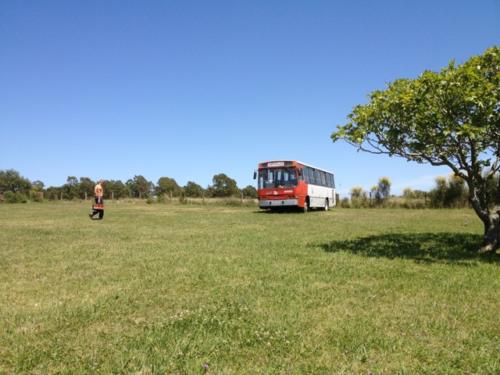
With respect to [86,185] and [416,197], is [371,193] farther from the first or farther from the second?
[86,185]

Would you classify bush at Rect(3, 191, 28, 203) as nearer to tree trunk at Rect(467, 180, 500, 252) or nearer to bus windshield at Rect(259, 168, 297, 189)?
bus windshield at Rect(259, 168, 297, 189)

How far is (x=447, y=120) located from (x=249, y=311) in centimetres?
602

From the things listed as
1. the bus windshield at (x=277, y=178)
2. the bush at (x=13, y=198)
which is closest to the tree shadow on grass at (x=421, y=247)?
the bus windshield at (x=277, y=178)

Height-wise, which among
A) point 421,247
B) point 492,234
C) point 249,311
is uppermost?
point 492,234

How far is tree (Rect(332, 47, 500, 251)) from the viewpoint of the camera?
8039 millimetres

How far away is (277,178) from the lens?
1014 inches

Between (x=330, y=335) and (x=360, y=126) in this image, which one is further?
(x=360, y=126)

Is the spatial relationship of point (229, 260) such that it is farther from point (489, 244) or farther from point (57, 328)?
point (489, 244)

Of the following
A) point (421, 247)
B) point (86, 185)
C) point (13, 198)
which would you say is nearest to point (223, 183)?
point (86, 185)

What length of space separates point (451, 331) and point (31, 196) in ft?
199

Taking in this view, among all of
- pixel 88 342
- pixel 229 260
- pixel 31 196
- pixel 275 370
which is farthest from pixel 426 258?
pixel 31 196

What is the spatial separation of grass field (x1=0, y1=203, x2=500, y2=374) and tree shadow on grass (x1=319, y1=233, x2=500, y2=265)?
11cm

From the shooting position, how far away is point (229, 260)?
841 centimetres

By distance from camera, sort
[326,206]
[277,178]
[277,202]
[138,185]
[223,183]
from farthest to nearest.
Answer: [138,185], [223,183], [326,206], [277,178], [277,202]
